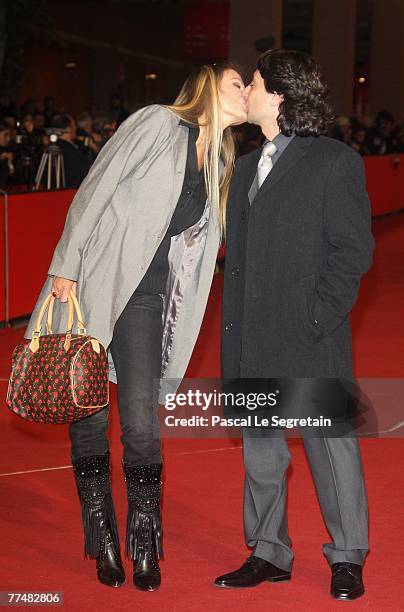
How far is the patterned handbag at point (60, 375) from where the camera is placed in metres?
3.72

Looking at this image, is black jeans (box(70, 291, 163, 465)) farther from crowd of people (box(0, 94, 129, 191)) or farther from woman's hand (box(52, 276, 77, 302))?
crowd of people (box(0, 94, 129, 191))

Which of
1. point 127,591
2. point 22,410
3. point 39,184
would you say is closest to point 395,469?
point 127,591

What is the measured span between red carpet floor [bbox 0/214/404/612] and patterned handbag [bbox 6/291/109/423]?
642mm

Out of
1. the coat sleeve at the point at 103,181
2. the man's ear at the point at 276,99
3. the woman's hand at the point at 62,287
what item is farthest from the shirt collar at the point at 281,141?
the woman's hand at the point at 62,287

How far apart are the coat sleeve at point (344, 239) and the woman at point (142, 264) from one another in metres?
0.50

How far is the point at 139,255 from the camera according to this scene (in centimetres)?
386

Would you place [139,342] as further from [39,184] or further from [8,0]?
[8,0]

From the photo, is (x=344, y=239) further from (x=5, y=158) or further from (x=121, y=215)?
(x=5, y=158)

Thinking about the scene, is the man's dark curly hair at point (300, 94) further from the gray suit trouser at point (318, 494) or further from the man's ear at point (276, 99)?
the gray suit trouser at point (318, 494)

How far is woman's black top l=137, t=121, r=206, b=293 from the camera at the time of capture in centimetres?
396

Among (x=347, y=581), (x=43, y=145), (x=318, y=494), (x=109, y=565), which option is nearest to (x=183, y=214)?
(x=318, y=494)

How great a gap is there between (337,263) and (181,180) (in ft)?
2.05

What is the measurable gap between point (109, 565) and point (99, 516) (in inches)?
6.8

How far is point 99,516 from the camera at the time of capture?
4.08 meters
